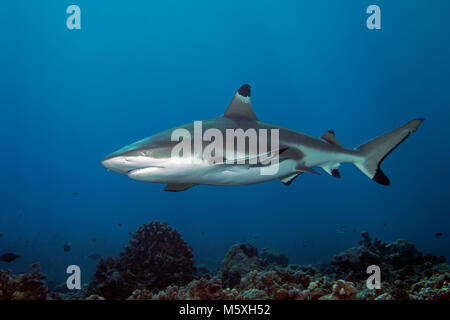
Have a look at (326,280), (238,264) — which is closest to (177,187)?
(326,280)

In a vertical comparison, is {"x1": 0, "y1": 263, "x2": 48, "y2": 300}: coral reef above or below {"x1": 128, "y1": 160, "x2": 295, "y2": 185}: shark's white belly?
below

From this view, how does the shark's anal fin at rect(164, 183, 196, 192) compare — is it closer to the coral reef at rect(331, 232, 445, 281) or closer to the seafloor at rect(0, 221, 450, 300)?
the seafloor at rect(0, 221, 450, 300)

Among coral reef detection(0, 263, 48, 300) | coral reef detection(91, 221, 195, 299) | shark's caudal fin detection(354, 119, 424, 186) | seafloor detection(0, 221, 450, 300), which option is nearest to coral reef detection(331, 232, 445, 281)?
seafloor detection(0, 221, 450, 300)

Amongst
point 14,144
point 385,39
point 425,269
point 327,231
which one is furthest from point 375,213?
point 14,144

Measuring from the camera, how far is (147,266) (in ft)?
20.1

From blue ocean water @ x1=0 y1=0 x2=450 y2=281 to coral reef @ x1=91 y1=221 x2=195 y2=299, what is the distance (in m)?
28.6

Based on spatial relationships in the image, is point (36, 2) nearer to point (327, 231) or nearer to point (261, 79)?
point (261, 79)

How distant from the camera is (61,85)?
72625 millimetres

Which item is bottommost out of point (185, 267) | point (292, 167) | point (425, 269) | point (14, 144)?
point (425, 269)

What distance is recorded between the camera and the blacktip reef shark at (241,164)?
3.25m

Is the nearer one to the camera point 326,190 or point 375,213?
point 375,213

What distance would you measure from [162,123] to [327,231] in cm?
6694

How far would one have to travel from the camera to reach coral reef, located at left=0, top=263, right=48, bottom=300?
354 cm

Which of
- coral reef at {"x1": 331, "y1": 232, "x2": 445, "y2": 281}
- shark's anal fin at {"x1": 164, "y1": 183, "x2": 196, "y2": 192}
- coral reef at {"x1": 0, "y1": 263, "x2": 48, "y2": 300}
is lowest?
coral reef at {"x1": 331, "y1": 232, "x2": 445, "y2": 281}
